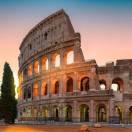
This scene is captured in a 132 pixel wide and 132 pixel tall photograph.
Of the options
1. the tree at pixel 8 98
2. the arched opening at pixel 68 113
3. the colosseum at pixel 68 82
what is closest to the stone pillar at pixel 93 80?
the colosseum at pixel 68 82

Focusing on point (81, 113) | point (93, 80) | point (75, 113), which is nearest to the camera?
point (93, 80)

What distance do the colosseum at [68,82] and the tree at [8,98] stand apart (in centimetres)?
583

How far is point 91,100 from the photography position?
145 ft

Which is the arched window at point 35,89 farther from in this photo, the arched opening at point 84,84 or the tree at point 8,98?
the tree at point 8,98

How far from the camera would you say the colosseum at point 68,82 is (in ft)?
147

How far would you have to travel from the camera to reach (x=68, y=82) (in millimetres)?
49625

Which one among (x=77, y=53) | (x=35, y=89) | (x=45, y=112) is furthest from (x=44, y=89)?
(x=77, y=53)

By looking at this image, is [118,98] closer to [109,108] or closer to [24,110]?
[109,108]

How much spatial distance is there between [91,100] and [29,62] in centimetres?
1829

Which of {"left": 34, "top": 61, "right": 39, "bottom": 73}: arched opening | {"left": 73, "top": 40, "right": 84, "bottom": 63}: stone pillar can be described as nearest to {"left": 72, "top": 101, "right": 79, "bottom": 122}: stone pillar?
{"left": 73, "top": 40, "right": 84, "bottom": 63}: stone pillar

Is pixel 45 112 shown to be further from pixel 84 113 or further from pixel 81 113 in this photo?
pixel 81 113

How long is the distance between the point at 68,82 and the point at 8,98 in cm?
1002

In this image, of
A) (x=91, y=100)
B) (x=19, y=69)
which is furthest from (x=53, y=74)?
(x=19, y=69)

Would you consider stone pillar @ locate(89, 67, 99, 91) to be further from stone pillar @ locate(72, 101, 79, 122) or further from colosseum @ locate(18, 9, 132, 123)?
stone pillar @ locate(72, 101, 79, 122)
